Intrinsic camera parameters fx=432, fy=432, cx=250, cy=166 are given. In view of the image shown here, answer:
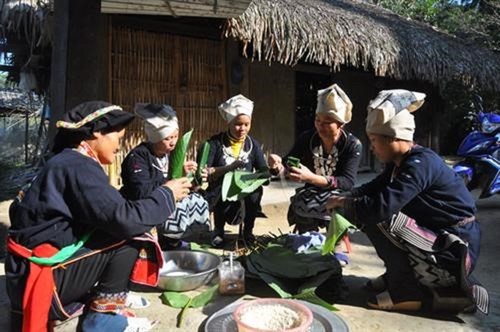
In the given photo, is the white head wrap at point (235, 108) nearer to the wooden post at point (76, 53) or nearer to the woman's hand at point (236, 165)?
the woman's hand at point (236, 165)

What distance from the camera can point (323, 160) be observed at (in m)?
2.99

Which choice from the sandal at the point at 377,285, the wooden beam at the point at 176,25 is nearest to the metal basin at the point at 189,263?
the sandal at the point at 377,285

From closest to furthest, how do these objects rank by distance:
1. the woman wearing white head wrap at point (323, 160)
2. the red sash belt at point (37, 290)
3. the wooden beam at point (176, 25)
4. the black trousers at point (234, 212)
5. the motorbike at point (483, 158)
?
1. the red sash belt at point (37, 290)
2. the woman wearing white head wrap at point (323, 160)
3. the black trousers at point (234, 212)
4. the motorbike at point (483, 158)
5. the wooden beam at point (176, 25)

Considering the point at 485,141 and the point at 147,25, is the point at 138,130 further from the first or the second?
the point at 485,141

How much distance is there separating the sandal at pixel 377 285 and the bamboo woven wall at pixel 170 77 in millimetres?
3385

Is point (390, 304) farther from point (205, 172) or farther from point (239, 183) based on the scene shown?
point (205, 172)

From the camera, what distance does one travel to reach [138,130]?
5.12 m

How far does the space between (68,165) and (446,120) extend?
1206 cm

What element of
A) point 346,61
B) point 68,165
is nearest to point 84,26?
point 68,165

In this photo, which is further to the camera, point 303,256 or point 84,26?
point 84,26

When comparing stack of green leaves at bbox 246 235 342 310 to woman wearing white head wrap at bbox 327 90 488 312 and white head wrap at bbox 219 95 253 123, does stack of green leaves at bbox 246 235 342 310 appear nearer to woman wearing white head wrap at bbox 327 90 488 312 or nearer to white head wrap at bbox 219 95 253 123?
woman wearing white head wrap at bbox 327 90 488 312

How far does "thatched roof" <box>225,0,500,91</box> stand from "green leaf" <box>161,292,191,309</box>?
10.5 feet

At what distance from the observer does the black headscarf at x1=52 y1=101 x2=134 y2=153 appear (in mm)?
1740

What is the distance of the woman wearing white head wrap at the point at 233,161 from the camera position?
3195 millimetres
